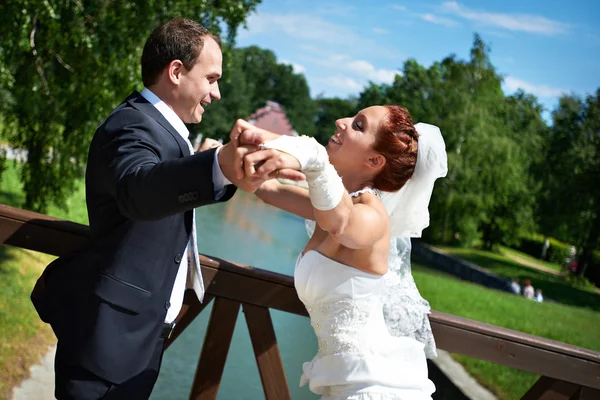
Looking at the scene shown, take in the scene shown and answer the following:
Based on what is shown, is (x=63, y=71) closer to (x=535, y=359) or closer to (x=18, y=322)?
(x=18, y=322)

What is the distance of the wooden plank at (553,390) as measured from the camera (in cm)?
327

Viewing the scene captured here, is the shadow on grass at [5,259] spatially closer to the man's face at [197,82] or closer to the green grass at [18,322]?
the green grass at [18,322]

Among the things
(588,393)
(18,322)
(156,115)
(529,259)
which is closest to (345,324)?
(156,115)

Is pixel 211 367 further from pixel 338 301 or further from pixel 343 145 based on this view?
pixel 343 145

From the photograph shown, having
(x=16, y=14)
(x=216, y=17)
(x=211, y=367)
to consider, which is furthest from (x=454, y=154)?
(x=211, y=367)

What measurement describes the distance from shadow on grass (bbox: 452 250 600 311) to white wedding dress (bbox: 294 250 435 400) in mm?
23707

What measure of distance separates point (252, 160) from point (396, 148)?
1140 mm

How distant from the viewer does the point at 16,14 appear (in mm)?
7496

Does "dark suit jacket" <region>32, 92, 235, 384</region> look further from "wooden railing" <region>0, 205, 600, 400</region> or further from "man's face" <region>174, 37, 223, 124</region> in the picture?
"wooden railing" <region>0, 205, 600, 400</region>

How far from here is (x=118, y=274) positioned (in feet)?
7.00

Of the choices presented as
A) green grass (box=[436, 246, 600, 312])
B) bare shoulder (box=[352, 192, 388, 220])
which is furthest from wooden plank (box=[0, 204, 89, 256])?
green grass (box=[436, 246, 600, 312])

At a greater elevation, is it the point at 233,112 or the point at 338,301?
the point at 338,301

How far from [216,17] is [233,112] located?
53.2 metres

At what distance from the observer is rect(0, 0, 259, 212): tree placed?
794 centimetres
